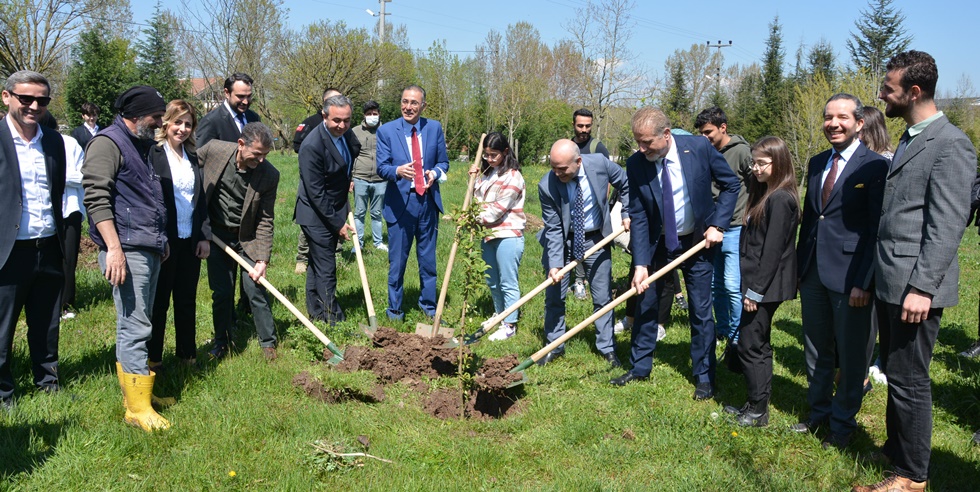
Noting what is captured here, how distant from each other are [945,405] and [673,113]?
1697 cm

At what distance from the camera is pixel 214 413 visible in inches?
173

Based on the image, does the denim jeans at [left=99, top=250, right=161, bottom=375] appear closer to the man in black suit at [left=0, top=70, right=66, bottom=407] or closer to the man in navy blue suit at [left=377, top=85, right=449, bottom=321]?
the man in black suit at [left=0, top=70, right=66, bottom=407]

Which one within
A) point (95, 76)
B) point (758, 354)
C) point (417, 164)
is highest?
point (95, 76)

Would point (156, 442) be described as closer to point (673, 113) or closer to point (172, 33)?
point (673, 113)

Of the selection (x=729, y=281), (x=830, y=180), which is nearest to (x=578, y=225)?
(x=729, y=281)

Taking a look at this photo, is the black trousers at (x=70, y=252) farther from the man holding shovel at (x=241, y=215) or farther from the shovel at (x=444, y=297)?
the shovel at (x=444, y=297)

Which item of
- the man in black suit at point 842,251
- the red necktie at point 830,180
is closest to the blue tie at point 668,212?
the man in black suit at point 842,251

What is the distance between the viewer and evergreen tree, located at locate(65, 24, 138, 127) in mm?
21641

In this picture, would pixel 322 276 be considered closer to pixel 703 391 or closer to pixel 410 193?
pixel 410 193

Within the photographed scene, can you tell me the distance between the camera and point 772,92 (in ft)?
112

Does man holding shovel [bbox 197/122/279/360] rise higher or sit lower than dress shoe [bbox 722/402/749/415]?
higher

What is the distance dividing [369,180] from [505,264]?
164 inches

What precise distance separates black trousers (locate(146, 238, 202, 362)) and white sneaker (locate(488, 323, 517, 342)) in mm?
2632

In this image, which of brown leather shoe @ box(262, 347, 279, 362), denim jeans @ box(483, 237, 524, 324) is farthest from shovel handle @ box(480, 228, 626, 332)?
brown leather shoe @ box(262, 347, 279, 362)
